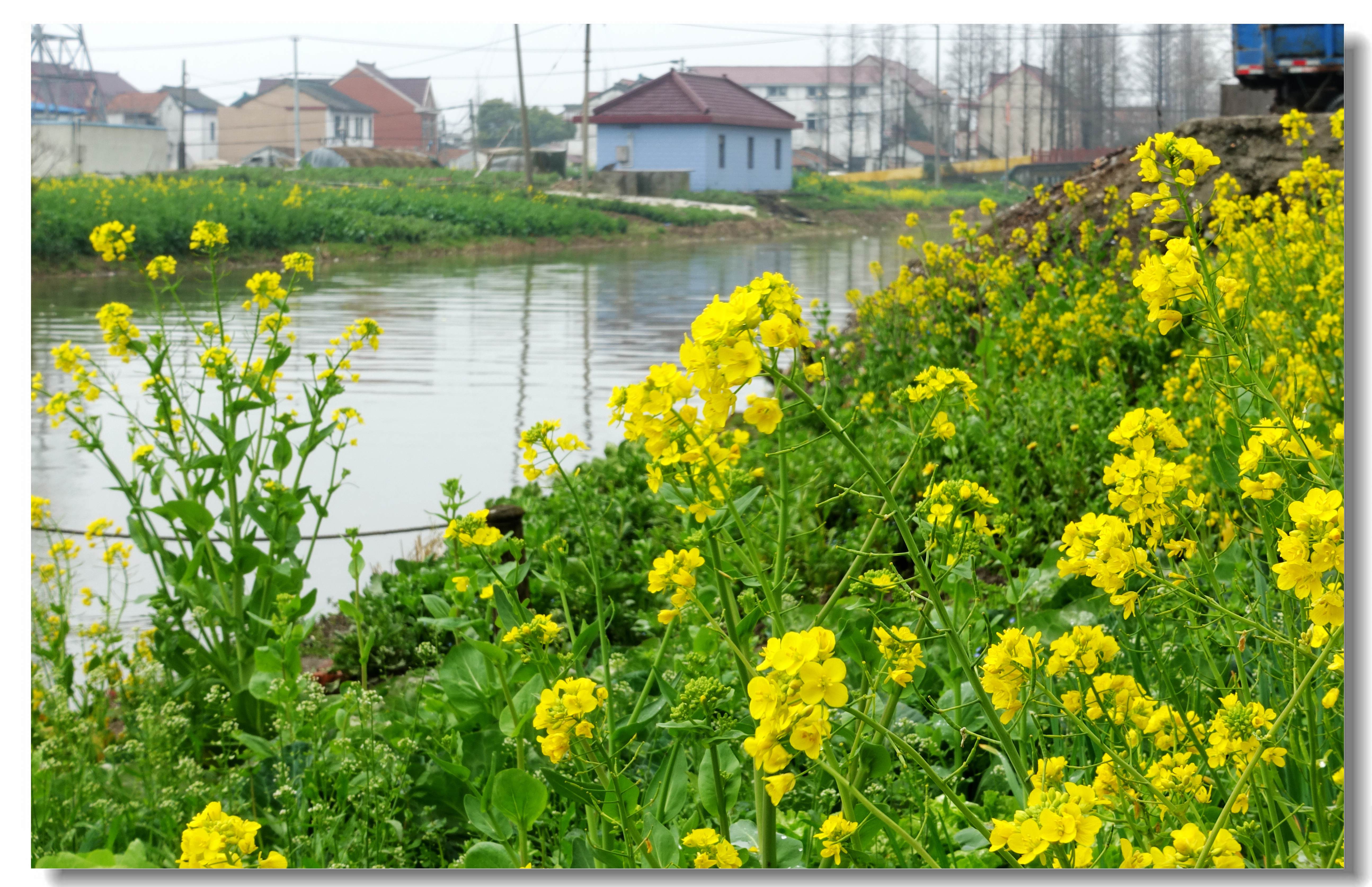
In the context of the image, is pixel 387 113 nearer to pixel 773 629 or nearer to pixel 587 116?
pixel 587 116

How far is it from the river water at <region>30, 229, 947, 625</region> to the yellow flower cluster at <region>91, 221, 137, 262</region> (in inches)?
3.9

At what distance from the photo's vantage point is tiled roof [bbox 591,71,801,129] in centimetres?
190

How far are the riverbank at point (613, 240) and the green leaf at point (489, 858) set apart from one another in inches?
42.8

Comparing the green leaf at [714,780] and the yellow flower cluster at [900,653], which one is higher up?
the yellow flower cluster at [900,653]

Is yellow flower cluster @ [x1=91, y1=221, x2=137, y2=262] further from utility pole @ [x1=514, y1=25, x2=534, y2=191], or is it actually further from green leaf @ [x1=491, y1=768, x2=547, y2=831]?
green leaf @ [x1=491, y1=768, x2=547, y2=831]

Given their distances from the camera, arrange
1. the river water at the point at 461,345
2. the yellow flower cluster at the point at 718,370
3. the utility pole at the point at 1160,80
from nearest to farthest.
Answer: the yellow flower cluster at the point at 718,370 < the utility pole at the point at 1160,80 < the river water at the point at 461,345

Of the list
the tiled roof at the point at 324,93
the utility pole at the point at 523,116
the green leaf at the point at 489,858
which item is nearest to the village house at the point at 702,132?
the utility pole at the point at 523,116

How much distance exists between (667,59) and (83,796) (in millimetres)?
1444

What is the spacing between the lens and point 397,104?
1.95 m

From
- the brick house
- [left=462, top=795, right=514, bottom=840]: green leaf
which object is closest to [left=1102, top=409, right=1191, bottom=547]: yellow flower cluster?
[left=462, top=795, right=514, bottom=840]: green leaf

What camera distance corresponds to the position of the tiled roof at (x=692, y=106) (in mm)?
1899

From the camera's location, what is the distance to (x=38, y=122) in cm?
169

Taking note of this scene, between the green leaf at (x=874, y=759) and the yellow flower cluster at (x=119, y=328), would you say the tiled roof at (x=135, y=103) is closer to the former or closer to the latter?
the yellow flower cluster at (x=119, y=328)

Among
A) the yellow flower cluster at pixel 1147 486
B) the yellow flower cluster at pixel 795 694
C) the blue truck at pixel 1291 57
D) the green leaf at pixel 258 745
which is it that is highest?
the blue truck at pixel 1291 57
